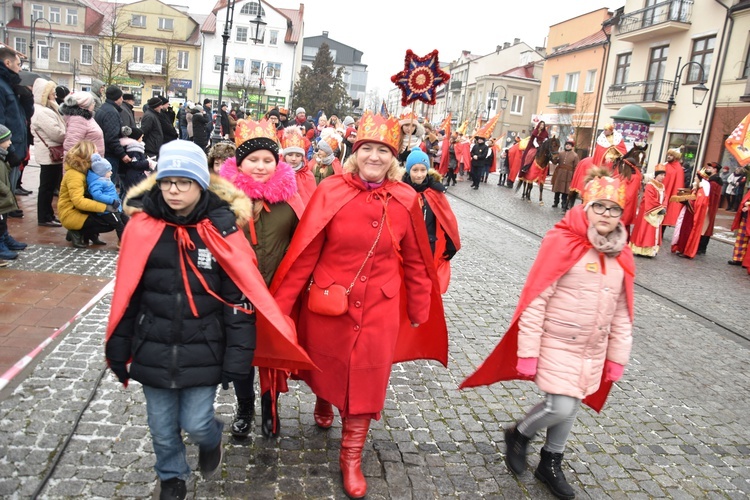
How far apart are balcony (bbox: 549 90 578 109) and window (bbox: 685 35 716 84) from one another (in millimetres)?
11107

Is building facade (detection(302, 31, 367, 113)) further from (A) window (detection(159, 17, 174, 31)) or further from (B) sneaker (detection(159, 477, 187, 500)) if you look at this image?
(B) sneaker (detection(159, 477, 187, 500))

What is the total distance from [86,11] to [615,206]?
71.1 m

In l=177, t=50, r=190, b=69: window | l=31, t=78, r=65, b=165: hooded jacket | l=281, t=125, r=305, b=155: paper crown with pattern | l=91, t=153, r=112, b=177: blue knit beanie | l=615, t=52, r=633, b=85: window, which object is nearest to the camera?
l=281, t=125, r=305, b=155: paper crown with pattern

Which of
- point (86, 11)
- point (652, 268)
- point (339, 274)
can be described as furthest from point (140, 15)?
point (339, 274)

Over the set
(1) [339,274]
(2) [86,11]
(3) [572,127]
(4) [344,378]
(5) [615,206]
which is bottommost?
(4) [344,378]

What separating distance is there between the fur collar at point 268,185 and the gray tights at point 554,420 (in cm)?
204

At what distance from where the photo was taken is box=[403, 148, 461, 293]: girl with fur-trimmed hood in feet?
19.2

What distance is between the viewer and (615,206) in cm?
342

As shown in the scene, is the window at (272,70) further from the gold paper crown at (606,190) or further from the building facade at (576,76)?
the gold paper crown at (606,190)

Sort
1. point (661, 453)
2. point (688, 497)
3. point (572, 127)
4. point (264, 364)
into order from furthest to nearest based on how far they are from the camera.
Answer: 1. point (572, 127)
2. point (661, 453)
3. point (688, 497)
4. point (264, 364)

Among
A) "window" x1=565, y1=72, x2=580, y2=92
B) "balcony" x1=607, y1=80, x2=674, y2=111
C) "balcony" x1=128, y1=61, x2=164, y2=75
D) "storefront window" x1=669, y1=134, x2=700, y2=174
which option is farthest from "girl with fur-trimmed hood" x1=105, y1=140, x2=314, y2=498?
"balcony" x1=128, y1=61, x2=164, y2=75

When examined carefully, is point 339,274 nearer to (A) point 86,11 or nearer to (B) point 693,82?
(B) point 693,82

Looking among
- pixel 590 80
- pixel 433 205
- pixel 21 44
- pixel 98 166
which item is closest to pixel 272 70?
pixel 21 44

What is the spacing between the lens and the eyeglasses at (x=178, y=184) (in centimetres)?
284
